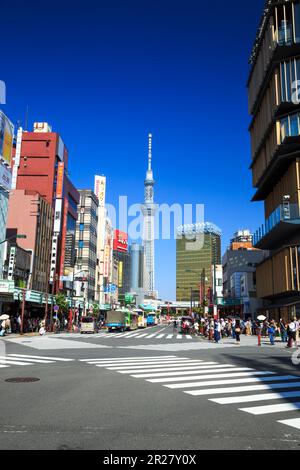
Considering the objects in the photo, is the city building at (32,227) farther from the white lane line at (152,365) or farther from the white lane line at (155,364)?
the white lane line at (152,365)

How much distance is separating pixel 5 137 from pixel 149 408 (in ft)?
145

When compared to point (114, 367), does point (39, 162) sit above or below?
above

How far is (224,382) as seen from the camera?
11336 mm

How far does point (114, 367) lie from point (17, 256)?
40359 millimetres

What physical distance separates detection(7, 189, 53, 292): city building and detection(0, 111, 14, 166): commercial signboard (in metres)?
14.4

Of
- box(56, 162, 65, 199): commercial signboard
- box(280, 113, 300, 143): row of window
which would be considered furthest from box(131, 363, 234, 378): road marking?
box(56, 162, 65, 199): commercial signboard

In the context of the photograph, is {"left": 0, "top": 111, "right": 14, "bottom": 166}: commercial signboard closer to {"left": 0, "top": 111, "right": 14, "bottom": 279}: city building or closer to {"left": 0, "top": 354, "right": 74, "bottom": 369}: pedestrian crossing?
{"left": 0, "top": 111, "right": 14, "bottom": 279}: city building

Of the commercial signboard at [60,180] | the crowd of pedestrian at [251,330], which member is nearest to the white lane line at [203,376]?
the crowd of pedestrian at [251,330]

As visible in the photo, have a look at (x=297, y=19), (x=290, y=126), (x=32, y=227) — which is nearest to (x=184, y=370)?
(x=290, y=126)

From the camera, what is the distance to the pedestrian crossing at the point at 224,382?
842 cm

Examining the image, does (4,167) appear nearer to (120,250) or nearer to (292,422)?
(292,422)
